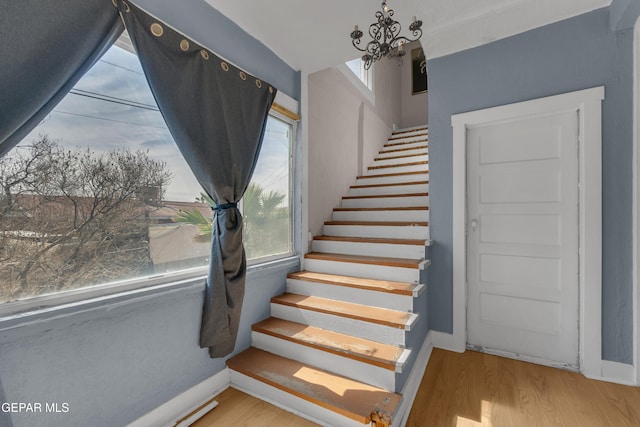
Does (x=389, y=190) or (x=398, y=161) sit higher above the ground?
(x=398, y=161)

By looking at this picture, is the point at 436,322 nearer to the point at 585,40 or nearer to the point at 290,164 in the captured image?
the point at 290,164

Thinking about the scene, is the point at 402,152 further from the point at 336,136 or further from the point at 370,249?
the point at 370,249

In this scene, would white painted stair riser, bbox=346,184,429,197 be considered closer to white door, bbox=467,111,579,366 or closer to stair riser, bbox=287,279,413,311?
white door, bbox=467,111,579,366

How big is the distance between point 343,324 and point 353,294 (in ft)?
0.85

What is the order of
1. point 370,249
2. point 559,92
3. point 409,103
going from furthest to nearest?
1. point 409,103
2. point 370,249
3. point 559,92

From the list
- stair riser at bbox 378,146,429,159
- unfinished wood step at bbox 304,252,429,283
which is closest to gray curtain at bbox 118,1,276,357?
unfinished wood step at bbox 304,252,429,283

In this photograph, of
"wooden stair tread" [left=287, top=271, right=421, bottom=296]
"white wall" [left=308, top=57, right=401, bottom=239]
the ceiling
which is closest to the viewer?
the ceiling

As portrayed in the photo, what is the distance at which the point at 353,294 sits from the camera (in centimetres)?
216

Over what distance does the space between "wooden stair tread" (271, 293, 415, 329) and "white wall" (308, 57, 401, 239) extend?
33.6 inches

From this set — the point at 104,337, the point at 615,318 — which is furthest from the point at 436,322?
the point at 104,337

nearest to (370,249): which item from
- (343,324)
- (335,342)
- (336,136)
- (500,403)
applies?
(343,324)

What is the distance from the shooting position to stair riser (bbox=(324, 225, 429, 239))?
260 cm

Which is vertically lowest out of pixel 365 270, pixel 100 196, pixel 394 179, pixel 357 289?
pixel 357 289

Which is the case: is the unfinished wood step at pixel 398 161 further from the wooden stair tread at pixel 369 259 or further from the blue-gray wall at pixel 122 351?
the blue-gray wall at pixel 122 351
